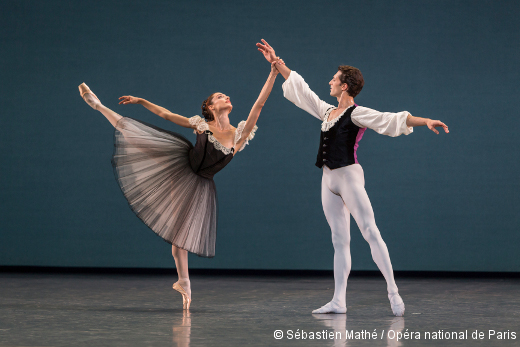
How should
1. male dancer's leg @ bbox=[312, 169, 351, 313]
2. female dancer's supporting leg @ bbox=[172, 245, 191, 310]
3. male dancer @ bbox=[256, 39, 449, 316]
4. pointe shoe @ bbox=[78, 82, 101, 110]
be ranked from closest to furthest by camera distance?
1. male dancer @ bbox=[256, 39, 449, 316]
2. male dancer's leg @ bbox=[312, 169, 351, 313]
3. female dancer's supporting leg @ bbox=[172, 245, 191, 310]
4. pointe shoe @ bbox=[78, 82, 101, 110]

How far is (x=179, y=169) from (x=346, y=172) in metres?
1.00

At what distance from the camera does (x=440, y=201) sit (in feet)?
16.0

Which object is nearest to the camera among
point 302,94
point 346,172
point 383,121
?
point 383,121

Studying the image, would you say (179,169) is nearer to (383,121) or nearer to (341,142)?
(341,142)

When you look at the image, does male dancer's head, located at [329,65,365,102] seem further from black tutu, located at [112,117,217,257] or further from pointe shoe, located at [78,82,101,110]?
pointe shoe, located at [78,82,101,110]

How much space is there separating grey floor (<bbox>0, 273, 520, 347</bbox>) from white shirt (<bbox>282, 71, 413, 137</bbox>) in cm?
99

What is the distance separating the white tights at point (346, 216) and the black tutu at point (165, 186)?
729 mm

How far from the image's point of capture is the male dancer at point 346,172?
2939mm

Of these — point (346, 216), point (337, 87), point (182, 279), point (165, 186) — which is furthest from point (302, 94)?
point (182, 279)

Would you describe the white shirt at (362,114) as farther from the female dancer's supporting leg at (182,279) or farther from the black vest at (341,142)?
the female dancer's supporting leg at (182,279)

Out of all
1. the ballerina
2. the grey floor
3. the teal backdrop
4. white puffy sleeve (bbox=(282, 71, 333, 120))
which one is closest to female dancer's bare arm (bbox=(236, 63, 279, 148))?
the ballerina

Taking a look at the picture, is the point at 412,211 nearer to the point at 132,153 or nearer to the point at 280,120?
the point at 280,120

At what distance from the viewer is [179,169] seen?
330 centimetres

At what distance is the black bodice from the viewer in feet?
10.6
